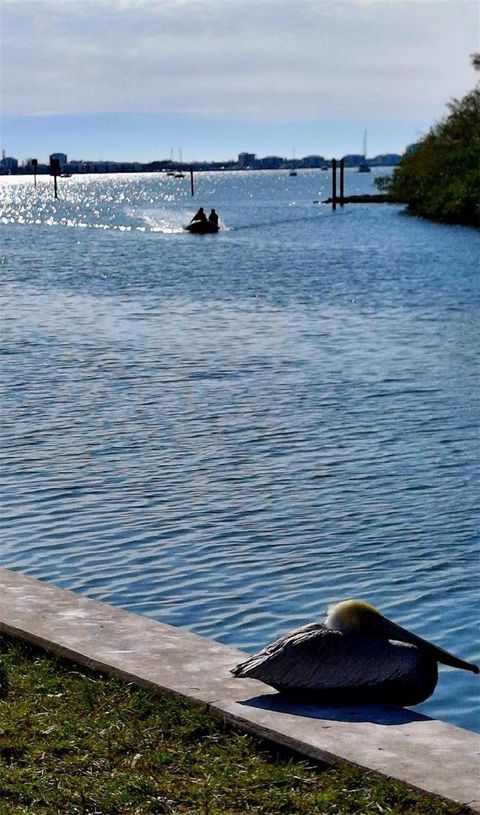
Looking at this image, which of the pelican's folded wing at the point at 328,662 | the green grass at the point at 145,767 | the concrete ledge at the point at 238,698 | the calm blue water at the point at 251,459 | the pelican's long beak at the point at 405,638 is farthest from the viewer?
the calm blue water at the point at 251,459

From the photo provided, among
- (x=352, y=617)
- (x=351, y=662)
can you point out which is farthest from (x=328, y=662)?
(x=352, y=617)

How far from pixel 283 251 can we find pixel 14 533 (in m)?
46.5

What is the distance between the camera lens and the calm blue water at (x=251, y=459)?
991cm

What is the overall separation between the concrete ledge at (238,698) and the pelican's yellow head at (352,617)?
0.41 meters

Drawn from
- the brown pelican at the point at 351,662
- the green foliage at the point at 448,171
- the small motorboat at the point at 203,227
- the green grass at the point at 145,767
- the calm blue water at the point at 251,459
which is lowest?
the calm blue water at the point at 251,459

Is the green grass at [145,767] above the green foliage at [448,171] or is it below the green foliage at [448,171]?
below

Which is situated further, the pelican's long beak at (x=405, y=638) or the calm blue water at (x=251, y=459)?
the calm blue water at (x=251, y=459)

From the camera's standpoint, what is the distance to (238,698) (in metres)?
6.22

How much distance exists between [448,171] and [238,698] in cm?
8040

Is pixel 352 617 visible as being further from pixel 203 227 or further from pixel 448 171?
pixel 448 171

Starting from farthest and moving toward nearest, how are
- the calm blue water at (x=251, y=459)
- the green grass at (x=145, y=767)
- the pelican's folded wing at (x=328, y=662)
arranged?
the calm blue water at (x=251, y=459), the pelican's folded wing at (x=328, y=662), the green grass at (x=145, y=767)

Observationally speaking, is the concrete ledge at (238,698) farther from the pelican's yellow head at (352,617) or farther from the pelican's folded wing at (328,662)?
the pelican's yellow head at (352,617)

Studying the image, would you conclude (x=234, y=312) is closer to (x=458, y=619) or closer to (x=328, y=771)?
(x=458, y=619)

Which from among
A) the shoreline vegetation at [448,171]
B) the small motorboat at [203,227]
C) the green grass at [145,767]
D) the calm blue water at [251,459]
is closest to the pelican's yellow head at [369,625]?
the green grass at [145,767]
